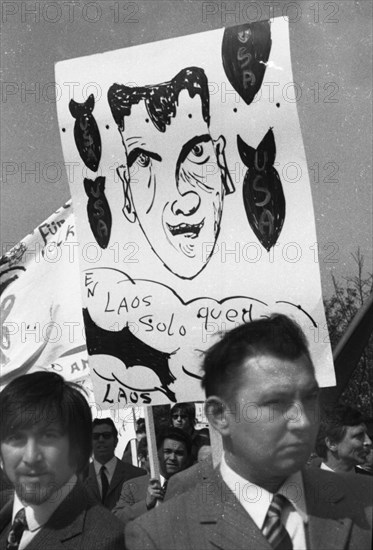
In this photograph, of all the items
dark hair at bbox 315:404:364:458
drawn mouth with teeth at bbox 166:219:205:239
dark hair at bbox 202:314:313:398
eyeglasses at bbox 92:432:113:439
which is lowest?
eyeglasses at bbox 92:432:113:439

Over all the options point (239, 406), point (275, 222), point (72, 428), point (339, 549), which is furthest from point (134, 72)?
point (339, 549)

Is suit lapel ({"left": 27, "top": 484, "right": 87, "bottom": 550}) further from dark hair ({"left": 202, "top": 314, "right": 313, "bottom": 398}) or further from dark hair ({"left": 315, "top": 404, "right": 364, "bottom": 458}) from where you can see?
dark hair ({"left": 315, "top": 404, "right": 364, "bottom": 458})

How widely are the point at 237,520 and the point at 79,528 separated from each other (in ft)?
1.66

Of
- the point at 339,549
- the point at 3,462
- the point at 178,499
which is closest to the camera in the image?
the point at 339,549

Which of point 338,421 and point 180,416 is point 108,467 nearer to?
point 180,416

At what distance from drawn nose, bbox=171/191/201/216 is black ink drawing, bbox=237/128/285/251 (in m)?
0.20

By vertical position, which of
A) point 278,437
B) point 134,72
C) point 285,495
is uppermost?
point 134,72

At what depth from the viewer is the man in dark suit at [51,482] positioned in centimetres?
216

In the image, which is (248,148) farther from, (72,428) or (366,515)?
(366,515)

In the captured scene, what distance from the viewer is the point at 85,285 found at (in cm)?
380

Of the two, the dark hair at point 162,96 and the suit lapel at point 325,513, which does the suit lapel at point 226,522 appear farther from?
the dark hair at point 162,96

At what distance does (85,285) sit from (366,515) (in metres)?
2.09

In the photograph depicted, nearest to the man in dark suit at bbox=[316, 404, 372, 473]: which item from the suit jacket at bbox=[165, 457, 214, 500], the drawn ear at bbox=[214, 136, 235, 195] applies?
the drawn ear at bbox=[214, 136, 235, 195]

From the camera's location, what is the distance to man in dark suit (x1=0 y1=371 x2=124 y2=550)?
2162mm
